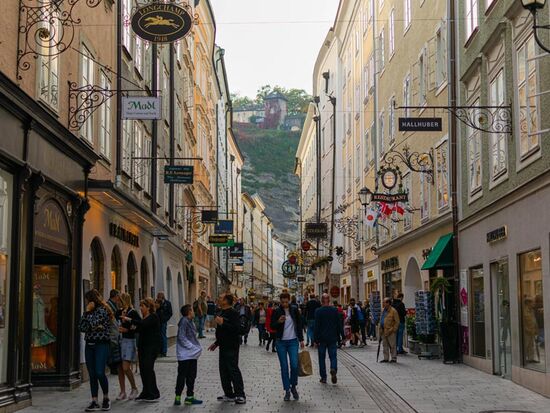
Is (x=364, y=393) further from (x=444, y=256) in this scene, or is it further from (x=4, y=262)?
(x=444, y=256)

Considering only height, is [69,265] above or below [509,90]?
below

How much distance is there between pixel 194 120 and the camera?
1802 inches

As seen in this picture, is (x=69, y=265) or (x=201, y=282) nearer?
(x=69, y=265)

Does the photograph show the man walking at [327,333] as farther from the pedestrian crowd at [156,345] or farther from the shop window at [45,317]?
the shop window at [45,317]

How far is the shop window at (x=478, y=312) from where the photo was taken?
64.6 ft

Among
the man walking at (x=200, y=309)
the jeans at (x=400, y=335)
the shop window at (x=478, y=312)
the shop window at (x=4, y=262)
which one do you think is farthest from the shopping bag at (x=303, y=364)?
the man walking at (x=200, y=309)

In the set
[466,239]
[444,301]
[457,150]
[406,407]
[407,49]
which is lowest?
[406,407]

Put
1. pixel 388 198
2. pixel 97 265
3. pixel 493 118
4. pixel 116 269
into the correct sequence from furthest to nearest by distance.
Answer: pixel 388 198 → pixel 116 269 → pixel 97 265 → pixel 493 118

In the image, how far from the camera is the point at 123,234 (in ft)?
73.0

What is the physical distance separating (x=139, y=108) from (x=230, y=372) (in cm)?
660

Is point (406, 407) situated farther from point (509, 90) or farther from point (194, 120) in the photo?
point (194, 120)

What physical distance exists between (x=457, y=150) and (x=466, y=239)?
2.35 meters

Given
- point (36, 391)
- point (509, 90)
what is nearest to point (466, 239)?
point (509, 90)

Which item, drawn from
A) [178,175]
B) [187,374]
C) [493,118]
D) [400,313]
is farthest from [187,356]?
[400,313]
